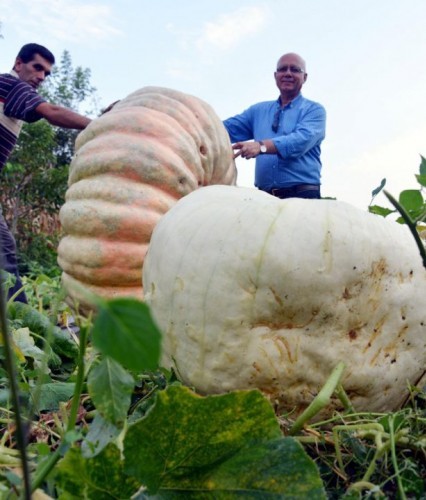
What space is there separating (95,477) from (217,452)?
11cm

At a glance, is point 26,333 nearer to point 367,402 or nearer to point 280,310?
point 280,310

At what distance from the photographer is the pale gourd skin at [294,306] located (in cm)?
97

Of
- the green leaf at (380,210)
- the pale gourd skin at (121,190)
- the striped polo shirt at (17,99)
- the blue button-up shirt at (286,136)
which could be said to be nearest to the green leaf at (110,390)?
the green leaf at (380,210)

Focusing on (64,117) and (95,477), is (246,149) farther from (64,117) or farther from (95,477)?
(95,477)

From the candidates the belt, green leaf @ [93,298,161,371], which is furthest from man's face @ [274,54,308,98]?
green leaf @ [93,298,161,371]

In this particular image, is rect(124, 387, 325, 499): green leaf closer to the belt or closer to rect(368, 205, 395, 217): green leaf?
rect(368, 205, 395, 217): green leaf

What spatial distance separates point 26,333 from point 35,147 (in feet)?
35.3

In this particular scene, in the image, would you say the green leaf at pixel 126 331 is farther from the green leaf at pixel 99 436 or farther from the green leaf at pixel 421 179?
the green leaf at pixel 421 179

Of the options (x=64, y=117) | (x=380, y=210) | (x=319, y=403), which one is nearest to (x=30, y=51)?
(x=64, y=117)

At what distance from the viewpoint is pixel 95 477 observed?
1.77 feet

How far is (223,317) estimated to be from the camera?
0.97 meters

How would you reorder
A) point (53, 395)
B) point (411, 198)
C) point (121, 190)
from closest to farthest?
point (411, 198), point (53, 395), point (121, 190)

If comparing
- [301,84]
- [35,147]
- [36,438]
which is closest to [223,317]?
[36,438]

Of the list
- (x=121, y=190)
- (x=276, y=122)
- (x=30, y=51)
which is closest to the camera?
(x=121, y=190)
